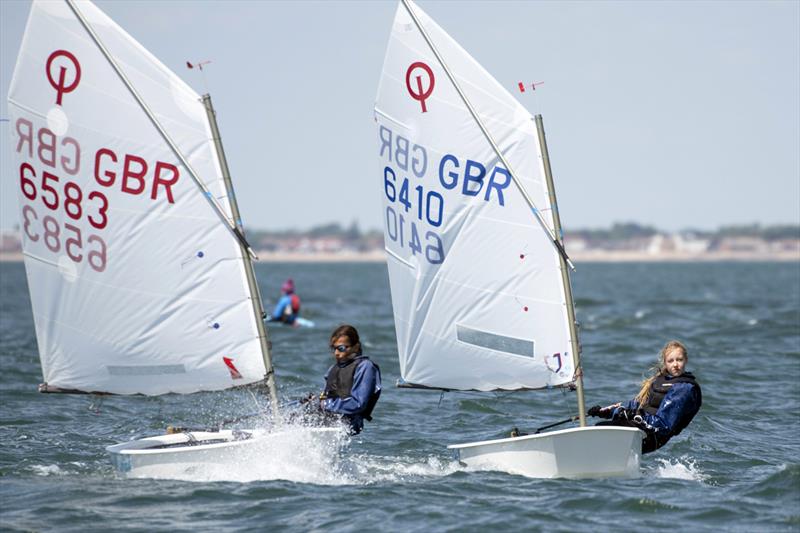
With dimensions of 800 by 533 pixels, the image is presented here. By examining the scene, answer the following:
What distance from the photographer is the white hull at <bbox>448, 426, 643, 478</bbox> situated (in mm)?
12148

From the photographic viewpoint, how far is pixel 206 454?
12.0 metres

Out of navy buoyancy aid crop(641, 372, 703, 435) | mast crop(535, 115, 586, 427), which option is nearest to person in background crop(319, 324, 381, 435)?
mast crop(535, 115, 586, 427)

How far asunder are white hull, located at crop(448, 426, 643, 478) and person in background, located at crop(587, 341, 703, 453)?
39 cm

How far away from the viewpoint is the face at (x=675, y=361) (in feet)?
42.4

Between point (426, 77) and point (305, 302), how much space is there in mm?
37838

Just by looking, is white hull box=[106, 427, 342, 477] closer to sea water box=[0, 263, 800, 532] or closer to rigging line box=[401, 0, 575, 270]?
sea water box=[0, 263, 800, 532]

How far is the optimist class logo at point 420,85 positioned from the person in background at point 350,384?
2.76 metres

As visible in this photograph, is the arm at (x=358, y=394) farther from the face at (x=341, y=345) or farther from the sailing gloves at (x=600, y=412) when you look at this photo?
the sailing gloves at (x=600, y=412)

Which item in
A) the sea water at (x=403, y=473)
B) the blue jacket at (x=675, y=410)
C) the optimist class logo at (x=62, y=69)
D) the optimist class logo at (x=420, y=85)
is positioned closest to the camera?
the sea water at (x=403, y=473)

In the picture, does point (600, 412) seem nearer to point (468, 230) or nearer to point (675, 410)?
point (675, 410)

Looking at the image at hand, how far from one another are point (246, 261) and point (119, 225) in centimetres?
146

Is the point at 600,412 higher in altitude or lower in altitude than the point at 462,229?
lower

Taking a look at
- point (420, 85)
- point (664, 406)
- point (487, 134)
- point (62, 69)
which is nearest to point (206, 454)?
point (62, 69)

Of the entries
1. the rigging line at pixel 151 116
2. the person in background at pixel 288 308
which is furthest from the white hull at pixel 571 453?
the person in background at pixel 288 308
